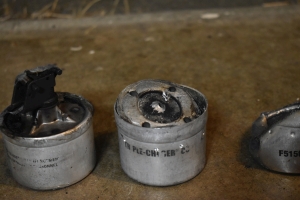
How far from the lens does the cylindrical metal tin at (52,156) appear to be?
4.98 ft

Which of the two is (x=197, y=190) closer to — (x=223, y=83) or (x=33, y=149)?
(x=33, y=149)

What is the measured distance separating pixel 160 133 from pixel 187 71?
102cm

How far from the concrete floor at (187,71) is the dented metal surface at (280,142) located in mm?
Result: 54

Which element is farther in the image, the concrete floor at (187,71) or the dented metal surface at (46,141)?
the concrete floor at (187,71)

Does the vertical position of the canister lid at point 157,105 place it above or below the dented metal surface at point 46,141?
above

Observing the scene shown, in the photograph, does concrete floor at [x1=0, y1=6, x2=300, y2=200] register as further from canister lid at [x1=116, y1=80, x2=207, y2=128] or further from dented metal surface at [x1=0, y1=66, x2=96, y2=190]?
canister lid at [x1=116, y1=80, x2=207, y2=128]

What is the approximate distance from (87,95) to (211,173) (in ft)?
2.71

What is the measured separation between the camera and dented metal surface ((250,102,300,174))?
1.57 metres

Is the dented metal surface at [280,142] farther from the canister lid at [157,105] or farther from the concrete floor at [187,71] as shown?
the canister lid at [157,105]

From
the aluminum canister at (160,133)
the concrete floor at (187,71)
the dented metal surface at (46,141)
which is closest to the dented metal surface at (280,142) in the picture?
the concrete floor at (187,71)

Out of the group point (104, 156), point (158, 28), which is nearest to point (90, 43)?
point (158, 28)

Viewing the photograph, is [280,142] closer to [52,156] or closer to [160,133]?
[160,133]

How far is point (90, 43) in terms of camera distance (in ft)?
9.36

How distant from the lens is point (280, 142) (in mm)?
1588
